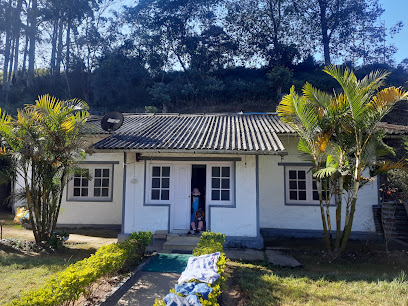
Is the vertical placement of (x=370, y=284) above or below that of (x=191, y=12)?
below

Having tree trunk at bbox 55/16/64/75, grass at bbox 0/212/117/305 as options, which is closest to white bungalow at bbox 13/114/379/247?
grass at bbox 0/212/117/305

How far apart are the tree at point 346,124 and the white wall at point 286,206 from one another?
2653mm

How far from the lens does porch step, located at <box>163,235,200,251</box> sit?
739 centimetres

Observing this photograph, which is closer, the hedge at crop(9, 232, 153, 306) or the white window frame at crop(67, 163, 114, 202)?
the hedge at crop(9, 232, 153, 306)

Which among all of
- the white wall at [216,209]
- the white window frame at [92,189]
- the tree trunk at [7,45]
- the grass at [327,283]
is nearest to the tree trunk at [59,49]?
the tree trunk at [7,45]

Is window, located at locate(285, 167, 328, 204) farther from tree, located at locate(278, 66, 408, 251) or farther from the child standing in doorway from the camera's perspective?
the child standing in doorway

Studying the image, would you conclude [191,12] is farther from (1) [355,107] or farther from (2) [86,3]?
(1) [355,107]

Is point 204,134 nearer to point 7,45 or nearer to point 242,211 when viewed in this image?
point 242,211

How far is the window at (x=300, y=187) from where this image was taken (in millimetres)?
9250

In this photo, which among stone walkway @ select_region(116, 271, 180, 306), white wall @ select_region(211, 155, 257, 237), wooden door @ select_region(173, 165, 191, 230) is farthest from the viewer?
wooden door @ select_region(173, 165, 191, 230)

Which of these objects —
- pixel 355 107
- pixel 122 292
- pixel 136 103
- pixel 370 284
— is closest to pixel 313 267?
pixel 370 284

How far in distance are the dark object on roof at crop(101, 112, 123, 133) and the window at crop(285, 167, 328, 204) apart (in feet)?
21.1

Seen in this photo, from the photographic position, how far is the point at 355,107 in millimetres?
5855

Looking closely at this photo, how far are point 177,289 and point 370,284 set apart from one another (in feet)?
12.4
